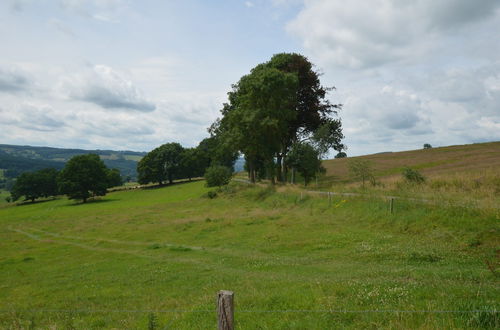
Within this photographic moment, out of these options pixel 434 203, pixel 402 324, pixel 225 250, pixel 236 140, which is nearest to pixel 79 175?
pixel 236 140

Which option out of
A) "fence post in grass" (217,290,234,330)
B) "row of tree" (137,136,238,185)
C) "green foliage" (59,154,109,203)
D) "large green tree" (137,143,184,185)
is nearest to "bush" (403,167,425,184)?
"fence post in grass" (217,290,234,330)

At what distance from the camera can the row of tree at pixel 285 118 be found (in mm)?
50188

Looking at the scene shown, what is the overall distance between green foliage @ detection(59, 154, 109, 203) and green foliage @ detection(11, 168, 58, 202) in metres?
25.2

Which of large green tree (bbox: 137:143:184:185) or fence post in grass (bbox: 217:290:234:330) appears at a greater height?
large green tree (bbox: 137:143:184:185)

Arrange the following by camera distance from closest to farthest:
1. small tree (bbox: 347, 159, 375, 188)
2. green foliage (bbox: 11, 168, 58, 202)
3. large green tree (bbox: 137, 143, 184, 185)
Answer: small tree (bbox: 347, 159, 375, 188) < green foliage (bbox: 11, 168, 58, 202) < large green tree (bbox: 137, 143, 184, 185)

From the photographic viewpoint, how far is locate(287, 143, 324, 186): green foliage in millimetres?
49781

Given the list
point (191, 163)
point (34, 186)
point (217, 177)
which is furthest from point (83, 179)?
point (217, 177)

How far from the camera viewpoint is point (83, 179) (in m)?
91.6

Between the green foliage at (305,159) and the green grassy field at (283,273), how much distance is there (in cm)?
1638

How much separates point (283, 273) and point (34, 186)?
120198 millimetres

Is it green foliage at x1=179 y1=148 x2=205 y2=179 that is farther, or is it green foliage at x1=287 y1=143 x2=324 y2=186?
green foliage at x1=179 y1=148 x2=205 y2=179

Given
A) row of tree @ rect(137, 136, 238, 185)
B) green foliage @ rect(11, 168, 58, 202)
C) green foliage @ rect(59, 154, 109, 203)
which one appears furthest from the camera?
row of tree @ rect(137, 136, 238, 185)

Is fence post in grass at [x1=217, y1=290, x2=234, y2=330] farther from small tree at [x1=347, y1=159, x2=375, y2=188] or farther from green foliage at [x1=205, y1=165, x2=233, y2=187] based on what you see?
green foliage at [x1=205, y1=165, x2=233, y2=187]

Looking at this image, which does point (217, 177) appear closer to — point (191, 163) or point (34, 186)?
point (191, 163)
